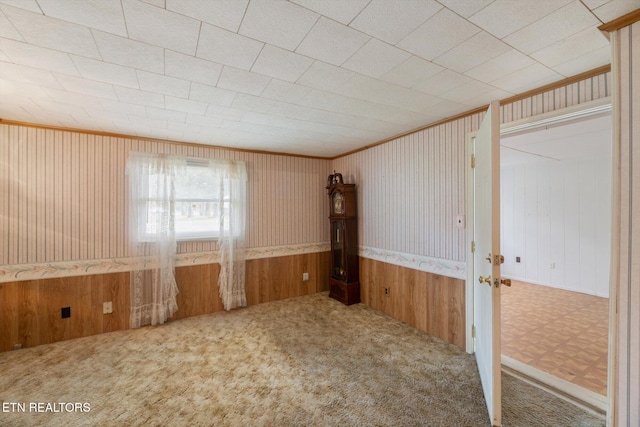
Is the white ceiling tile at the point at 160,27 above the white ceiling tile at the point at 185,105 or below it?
below

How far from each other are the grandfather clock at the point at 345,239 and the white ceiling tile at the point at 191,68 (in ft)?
7.94

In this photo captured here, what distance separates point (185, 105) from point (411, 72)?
183 centimetres

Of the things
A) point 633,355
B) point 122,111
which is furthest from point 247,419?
point 122,111

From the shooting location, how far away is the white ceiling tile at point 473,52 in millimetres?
1468

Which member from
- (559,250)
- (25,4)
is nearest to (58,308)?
(25,4)

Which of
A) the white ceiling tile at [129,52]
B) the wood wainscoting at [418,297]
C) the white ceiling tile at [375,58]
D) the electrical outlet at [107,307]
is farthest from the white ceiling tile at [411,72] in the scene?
the electrical outlet at [107,307]

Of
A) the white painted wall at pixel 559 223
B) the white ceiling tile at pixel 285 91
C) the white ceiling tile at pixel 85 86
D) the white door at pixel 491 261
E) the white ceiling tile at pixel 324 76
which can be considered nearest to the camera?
the white door at pixel 491 261

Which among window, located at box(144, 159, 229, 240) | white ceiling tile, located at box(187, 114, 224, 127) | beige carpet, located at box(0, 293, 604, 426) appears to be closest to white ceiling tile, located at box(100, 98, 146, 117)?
white ceiling tile, located at box(187, 114, 224, 127)

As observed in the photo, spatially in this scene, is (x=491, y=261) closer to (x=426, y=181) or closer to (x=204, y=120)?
(x=426, y=181)

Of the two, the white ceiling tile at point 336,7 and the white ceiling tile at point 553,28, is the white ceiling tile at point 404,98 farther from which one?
the white ceiling tile at point 336,7

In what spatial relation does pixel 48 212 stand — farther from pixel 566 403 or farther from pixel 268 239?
pixel 566 403

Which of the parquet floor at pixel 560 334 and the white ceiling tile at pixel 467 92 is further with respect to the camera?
the parquet floor at pixel 560 334

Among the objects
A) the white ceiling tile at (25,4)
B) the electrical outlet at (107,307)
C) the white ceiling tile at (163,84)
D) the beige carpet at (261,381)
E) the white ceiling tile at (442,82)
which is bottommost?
the beige carpet at (261,381)

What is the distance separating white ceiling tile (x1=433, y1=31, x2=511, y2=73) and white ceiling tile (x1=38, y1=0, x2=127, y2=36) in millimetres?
1699
